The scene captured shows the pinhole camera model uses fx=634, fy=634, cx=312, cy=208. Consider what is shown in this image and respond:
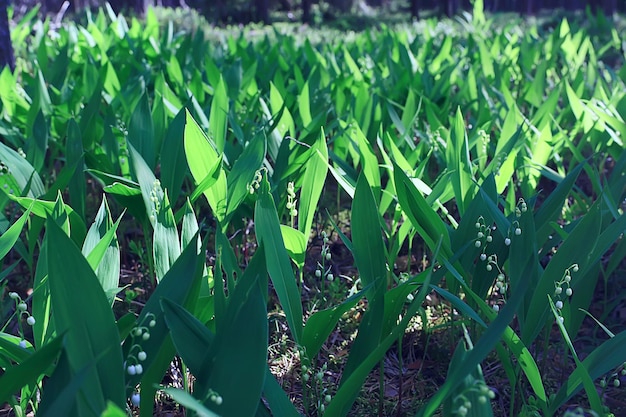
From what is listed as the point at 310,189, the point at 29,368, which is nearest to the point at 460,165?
the point at 310,189

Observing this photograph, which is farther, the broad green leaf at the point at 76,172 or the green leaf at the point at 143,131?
the green leaf at the point at 143,131

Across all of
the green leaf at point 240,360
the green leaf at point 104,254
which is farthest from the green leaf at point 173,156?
the green leaf at point 240,360

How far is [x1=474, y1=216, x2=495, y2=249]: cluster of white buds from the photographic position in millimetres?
1520

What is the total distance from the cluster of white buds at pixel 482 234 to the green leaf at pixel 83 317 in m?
0.87

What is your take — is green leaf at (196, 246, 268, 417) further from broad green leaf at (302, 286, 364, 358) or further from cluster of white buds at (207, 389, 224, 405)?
broad green leaf at (302, 286, 364, 358)

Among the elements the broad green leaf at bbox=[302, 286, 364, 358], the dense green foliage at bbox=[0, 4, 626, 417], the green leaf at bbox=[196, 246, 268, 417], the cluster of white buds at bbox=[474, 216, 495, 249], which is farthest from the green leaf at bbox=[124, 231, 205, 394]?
the cluster of white buds at bbox=[474, 216, 495, 249]

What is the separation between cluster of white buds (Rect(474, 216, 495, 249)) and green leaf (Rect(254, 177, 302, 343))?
0.46 metres

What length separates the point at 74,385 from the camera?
0.87 meters

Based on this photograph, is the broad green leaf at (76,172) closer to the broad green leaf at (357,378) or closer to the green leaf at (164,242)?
the green leaf at (164,242)

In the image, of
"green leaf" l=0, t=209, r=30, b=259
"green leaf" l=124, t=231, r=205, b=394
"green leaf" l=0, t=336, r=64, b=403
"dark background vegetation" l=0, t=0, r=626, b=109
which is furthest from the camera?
"dark background vegetation" l=0, t=0, r=626, b=109

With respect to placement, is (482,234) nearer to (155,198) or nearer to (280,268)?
(280,268)

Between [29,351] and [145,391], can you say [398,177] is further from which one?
[29,351]

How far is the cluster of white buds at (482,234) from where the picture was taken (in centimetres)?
152

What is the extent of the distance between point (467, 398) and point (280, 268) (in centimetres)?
53
